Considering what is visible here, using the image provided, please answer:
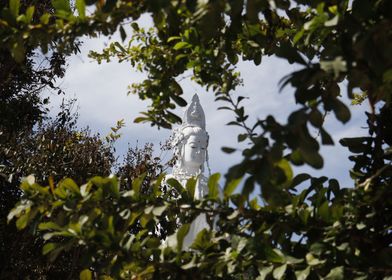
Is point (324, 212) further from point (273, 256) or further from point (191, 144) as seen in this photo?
point (191, 144)

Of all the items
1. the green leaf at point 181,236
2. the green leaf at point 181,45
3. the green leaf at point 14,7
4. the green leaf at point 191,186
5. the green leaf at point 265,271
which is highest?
the green leaf at point 181,45

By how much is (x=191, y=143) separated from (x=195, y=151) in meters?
0.20

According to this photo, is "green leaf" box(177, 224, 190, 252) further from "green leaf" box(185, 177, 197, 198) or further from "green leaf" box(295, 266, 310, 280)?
"green leaf" box(295, 266, 310, 280)

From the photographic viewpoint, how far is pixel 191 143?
901 cm

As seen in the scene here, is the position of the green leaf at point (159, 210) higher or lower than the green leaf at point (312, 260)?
higher

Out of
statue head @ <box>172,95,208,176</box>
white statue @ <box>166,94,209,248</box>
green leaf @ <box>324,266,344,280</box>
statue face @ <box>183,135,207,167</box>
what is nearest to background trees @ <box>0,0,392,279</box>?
green leaf @ <box>324,266,344,280</box>

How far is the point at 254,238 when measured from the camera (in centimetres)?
161

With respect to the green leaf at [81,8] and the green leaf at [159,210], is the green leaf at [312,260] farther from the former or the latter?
the green leaf at [81,8]

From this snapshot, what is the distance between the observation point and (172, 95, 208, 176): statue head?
8617 millimetres

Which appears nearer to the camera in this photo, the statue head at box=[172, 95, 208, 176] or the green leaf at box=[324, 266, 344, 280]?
the green leaf at box=[324, 266, 344, 280]

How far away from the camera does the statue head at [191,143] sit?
28.3 ft

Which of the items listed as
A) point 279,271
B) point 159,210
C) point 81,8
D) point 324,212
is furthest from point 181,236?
point 81,8

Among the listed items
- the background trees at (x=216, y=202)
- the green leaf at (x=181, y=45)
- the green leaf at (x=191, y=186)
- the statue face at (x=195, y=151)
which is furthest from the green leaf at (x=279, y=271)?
the statue face at (x=195, y=151)

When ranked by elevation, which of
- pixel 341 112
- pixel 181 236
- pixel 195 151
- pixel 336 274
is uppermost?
pixel 195 151
